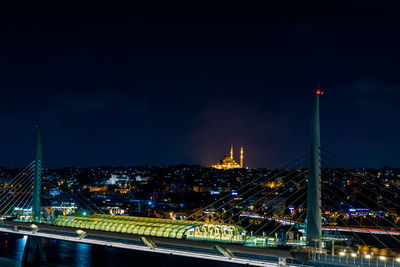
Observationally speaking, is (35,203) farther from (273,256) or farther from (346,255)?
(346,255)

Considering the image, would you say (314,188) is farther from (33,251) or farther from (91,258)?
(91,258)

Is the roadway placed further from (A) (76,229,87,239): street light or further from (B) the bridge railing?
(B) the bridge railing

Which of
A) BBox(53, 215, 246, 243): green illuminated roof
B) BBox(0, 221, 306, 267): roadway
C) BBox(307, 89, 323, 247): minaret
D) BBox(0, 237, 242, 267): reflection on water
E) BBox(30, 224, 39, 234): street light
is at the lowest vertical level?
BBox(0, 237, 242, 267): reflection on water

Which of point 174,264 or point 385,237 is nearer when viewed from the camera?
point 174,264

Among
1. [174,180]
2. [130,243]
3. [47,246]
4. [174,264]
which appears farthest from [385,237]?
[174,180]

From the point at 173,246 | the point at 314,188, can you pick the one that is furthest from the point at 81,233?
the point at 314,188

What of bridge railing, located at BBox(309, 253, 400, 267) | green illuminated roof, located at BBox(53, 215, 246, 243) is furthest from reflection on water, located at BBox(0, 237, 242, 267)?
bridge railing, located at BBox(309, 253, 400, 267)

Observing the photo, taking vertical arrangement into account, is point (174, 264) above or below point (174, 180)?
below
